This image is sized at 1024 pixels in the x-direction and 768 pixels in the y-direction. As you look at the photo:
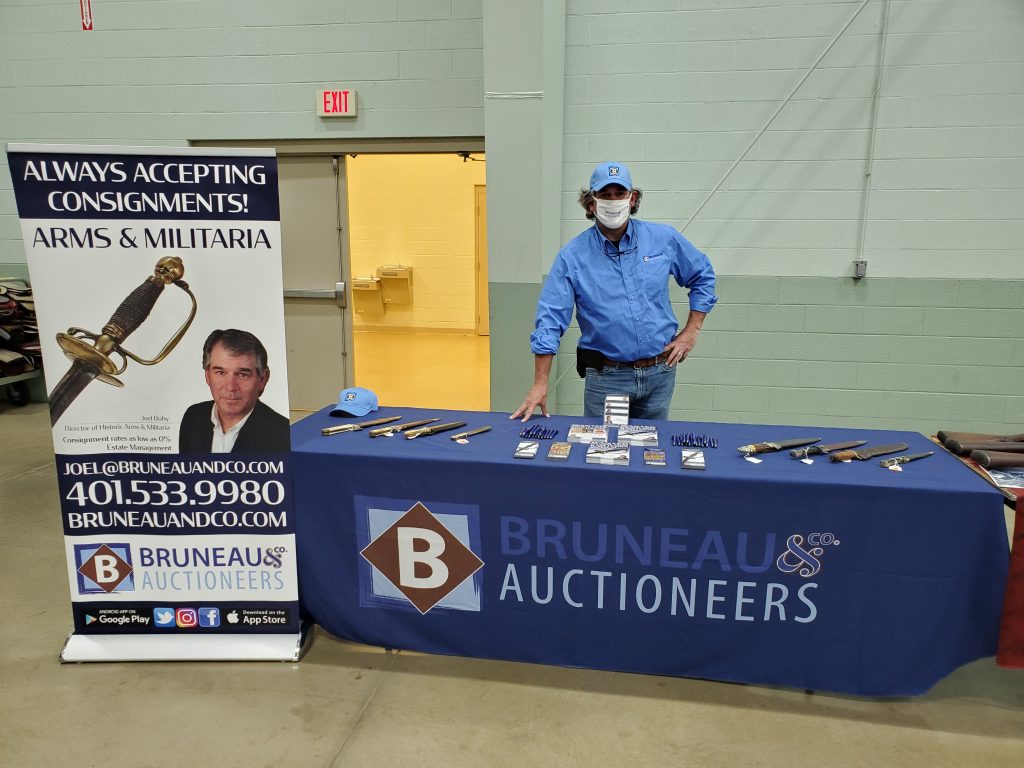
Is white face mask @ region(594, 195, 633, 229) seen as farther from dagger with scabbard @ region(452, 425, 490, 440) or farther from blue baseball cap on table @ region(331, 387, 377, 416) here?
blue baseball cap on table @ region(331, 387, 377, 416)

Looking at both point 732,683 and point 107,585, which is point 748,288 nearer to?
point 732,683

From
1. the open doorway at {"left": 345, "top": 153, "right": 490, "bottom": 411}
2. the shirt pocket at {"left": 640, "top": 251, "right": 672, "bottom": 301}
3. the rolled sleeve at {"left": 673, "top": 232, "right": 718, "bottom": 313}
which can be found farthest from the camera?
the open doorway at {"left": 345, "top": 153, "right": 490, "bottom": 411}

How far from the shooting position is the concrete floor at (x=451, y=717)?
177 cm

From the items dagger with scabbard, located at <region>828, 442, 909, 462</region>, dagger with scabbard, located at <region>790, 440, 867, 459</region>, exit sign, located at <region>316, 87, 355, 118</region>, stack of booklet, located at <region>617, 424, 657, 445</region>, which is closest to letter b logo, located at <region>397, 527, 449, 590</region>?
stack of booklet, located at <region>617, 424, 657, 445</region>

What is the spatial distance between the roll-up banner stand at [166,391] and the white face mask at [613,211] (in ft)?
3.75

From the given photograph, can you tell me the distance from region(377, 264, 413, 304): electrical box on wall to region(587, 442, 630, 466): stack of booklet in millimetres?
7205

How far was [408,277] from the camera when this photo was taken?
29.7ft

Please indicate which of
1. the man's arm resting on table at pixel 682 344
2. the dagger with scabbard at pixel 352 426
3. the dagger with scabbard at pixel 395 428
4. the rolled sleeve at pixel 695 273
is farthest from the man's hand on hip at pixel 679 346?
the dagger with scabbard at pixel 352 426

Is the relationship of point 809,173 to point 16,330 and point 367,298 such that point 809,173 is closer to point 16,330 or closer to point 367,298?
point 16,330

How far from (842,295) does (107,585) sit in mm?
3929

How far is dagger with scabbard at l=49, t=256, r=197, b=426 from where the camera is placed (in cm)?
199

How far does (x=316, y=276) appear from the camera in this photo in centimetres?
521

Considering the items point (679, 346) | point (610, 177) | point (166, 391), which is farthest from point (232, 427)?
point (679, 346)

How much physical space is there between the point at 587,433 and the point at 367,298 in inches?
300
